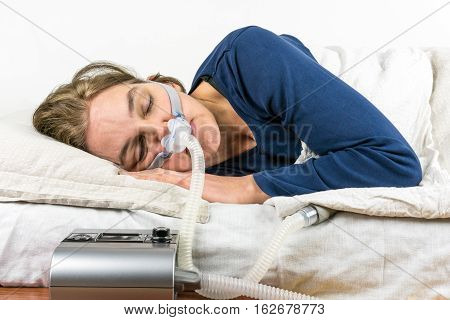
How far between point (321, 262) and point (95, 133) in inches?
26.0

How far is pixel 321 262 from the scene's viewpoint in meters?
0.92

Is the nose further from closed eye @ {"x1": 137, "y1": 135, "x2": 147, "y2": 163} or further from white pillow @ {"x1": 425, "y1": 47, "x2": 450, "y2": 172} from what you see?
white pillow @ {"x1": 425, "y1": 47, "x2": 450, "y2": 172}

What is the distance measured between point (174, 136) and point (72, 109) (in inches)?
10.6

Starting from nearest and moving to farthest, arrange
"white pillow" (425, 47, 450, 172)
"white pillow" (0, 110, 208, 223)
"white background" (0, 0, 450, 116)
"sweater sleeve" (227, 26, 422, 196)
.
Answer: "white pillow" (0, 110, 208, 223) → "sweater sleeve" (227, 26, 422, 196) → "white pillow" (425, 47, 450, 172) → "white background" (0, 0, 450, 116)

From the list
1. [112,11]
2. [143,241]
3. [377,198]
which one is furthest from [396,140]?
[112,11]

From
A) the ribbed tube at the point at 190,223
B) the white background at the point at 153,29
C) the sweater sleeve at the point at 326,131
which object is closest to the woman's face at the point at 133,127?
the sweater sleeve at the point at 326,131

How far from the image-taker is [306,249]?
0.92 m

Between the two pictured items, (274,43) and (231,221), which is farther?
(274,43)

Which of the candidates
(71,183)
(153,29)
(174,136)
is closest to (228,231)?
(71,183)

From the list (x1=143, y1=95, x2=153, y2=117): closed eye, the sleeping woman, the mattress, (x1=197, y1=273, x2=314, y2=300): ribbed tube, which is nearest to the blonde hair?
the sleeping woman

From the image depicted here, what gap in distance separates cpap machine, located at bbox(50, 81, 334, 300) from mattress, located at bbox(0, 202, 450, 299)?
0.14 ft

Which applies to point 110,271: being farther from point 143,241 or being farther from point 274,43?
point 274,43

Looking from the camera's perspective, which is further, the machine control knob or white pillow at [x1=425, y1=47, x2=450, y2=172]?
white pillow at [x1=425, y1=47, x2=450, y2=172]

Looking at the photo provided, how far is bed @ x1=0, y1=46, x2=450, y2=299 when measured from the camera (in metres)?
0.91
